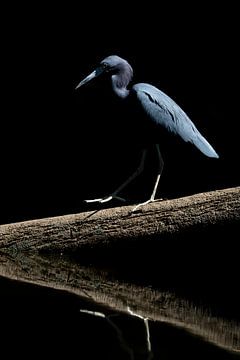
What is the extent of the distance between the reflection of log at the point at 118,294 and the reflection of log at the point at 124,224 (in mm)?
79

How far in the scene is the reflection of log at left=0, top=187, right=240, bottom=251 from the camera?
152 inches

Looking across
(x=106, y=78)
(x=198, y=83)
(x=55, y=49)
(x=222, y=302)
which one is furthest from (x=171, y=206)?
(x=55, y=49)

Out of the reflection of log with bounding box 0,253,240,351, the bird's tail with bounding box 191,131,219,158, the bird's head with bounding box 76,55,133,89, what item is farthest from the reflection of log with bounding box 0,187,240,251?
the bird's head with bounding box 76,55,133,89

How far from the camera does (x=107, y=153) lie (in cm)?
615

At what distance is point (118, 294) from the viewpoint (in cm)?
365

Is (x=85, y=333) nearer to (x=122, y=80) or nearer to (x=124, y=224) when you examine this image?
(x=124, y=224)

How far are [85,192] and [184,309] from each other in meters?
2.80

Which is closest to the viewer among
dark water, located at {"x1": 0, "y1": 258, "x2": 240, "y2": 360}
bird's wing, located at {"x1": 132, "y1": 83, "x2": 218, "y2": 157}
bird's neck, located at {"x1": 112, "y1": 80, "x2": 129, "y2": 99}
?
dark water, located at {"x1": 0, "y1": 258, "x2": 240, "y2": 360}

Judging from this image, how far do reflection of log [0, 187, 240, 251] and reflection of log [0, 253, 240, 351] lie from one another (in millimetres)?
79

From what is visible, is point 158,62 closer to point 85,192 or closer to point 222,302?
point 85,192

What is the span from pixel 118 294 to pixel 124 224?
440mm

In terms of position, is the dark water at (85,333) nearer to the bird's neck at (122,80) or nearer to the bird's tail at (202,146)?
the bird's tail at (202,146)

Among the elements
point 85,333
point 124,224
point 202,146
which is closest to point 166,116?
point 202,146

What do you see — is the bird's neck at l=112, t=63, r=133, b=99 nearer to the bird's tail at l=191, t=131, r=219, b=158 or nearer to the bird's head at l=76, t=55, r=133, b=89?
the bird's head at l=76, t=55, r=133, b=89
